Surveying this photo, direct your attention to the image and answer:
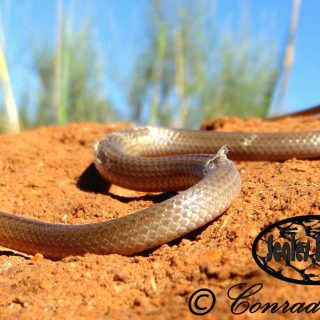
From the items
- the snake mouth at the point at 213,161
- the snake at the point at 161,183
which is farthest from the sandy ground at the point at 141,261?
the snake mouth at the point at 213,161

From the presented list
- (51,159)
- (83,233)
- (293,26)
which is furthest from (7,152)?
(293,26)

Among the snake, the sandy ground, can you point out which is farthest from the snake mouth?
the sandy ground

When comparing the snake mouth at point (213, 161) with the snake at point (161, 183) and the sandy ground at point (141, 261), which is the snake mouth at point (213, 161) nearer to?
the snake at point (161, 183)

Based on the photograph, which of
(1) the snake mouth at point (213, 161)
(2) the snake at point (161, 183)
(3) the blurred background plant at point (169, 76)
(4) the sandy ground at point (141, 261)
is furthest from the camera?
(3) the blurred background plant at point (169, 76)

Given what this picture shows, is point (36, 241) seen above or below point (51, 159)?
below

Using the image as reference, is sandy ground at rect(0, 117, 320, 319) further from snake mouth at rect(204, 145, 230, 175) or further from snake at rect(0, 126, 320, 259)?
snake mouth at rect(204, 145, 230, 175)

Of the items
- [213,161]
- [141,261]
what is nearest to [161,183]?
[213,161]

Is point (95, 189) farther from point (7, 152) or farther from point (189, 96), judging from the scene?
point (189, 96)
